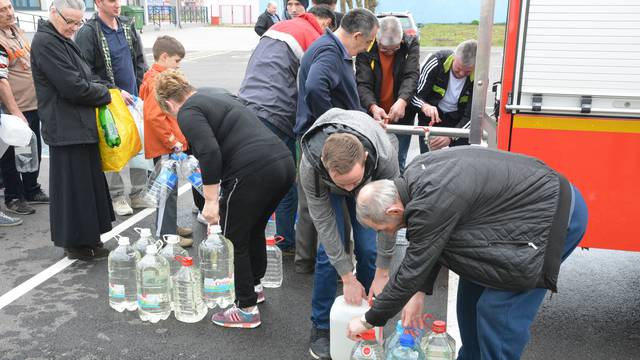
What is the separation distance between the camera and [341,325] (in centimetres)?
→ 347

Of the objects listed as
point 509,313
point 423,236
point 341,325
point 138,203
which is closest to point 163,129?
point 138,203

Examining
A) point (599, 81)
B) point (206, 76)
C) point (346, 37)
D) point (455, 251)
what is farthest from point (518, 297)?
point (206, 76)

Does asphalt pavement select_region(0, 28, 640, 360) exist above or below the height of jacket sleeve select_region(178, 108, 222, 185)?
below

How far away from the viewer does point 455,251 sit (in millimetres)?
2564

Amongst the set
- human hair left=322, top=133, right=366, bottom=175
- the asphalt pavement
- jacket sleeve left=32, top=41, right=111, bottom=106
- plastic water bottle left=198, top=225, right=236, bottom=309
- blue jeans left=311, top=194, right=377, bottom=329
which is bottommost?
the asphalt pavement

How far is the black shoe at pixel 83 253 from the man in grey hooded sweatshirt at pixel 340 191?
218cm

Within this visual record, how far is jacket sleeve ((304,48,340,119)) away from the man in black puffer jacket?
164 cm

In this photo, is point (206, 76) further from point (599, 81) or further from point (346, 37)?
point (599, 81)

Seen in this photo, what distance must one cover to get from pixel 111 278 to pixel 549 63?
9.91 feet

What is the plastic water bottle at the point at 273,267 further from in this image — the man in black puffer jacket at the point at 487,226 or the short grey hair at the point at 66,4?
the short grey hair at the point at 66,4

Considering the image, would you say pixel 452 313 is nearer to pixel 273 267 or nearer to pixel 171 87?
pixel 273 267

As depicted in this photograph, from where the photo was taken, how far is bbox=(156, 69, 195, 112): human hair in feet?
12.0

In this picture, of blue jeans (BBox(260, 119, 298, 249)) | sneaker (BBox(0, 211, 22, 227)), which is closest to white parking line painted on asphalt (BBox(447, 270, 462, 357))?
blue jeans (BBox(260, 119, 298, 249))

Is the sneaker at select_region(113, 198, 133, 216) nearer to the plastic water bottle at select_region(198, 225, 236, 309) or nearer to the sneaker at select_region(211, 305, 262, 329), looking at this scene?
the plastic water bottle at select_region(198, 225, 236, 309)
